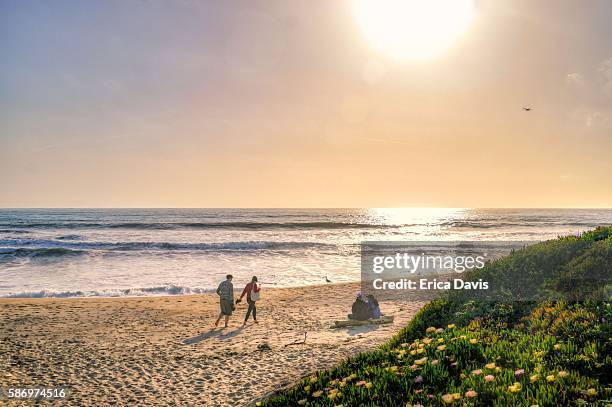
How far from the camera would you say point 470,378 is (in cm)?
451

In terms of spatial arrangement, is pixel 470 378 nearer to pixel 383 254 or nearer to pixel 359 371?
pixel 359 371

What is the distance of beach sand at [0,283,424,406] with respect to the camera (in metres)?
8.50

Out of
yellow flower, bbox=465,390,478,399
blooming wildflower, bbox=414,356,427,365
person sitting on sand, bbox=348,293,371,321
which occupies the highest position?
yellow flower, bbox=465,390,478,399

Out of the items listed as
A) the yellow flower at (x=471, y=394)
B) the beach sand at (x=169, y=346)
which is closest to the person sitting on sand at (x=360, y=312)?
the beach sand at (x=169, y=346)

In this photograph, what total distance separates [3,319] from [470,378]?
16.8 metres

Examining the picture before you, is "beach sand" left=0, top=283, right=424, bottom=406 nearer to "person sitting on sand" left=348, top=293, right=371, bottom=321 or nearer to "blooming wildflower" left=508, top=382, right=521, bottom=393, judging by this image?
"person sitting on sand" left=348, top=293, right=371, bottom=321

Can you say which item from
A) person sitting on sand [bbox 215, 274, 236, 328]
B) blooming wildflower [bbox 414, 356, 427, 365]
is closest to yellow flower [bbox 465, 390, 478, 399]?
blooming wildflower [bbox 414, 356, 427, 365]

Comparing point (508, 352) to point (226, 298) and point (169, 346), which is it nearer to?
point (169, 346)

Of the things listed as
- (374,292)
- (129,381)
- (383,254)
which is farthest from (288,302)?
(383,254)

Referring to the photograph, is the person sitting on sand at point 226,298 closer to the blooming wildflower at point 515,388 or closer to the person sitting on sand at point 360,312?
the person sitting on sand at point 360,312

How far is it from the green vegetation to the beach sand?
2.86m

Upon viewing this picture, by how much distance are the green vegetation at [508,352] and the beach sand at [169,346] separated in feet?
9.38

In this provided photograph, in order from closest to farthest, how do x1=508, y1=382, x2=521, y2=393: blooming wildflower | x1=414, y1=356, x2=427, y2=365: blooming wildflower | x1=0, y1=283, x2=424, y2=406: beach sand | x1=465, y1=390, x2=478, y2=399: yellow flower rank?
x1=508, y1=382, x2=521, y2=393: blooming wildflower
x1=465, y1=390, x2=478, y2=399: yellow flower
x1=414, y1=356, x2=427, y2=365: blooming wildflower
x1=0, y1=283, x2=424, y2=406: beach sand

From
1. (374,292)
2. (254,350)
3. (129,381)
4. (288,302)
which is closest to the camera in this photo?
(129,381)
